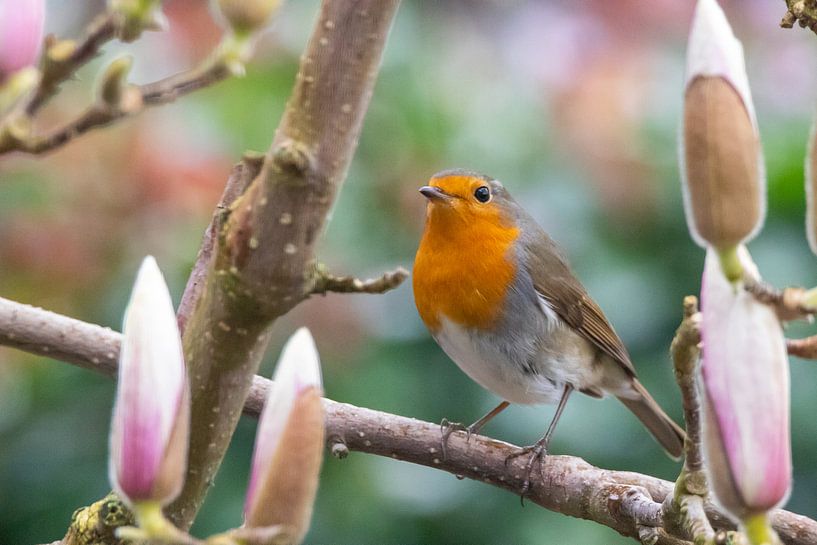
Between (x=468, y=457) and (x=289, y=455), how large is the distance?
0.82 meters

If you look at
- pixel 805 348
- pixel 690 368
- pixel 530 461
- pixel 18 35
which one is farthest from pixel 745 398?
pixel 530 461

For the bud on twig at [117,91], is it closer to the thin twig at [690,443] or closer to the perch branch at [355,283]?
the perch branch at [355,283]

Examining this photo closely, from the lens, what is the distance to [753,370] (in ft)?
1.77

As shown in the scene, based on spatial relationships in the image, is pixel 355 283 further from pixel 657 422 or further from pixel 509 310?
pixel 657 422

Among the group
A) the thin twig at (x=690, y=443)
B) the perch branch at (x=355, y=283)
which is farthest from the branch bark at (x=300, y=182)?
the thin twig at (x=690, y=443)

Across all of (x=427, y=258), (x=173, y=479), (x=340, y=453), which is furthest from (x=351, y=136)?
A: (x=427, y=258)

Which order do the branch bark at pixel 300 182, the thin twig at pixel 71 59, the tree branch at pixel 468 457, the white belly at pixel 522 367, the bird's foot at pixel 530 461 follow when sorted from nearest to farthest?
the thin twig at pixel 71 59 < the branch bark at pixel 300 182 < the tree branch at pixel 468 457 < the bird's foot at pixel 530 461 < the white belly at pixel 522 367

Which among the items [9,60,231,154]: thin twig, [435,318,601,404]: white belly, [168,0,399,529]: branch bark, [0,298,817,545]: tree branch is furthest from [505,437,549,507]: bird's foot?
[9,60,231,154]: thin twig

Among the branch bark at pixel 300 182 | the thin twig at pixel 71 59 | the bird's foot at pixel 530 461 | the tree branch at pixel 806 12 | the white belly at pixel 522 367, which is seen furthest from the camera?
the white belly at pixel 522 367

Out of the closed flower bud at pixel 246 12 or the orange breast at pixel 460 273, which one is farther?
the orange breast at pixel 460 273

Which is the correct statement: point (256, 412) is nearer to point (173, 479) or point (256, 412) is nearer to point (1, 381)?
point (173, 479)

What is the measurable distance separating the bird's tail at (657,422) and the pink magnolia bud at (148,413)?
5.44ft

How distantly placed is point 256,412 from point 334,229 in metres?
0.96

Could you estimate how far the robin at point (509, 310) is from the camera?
6.60 feet
